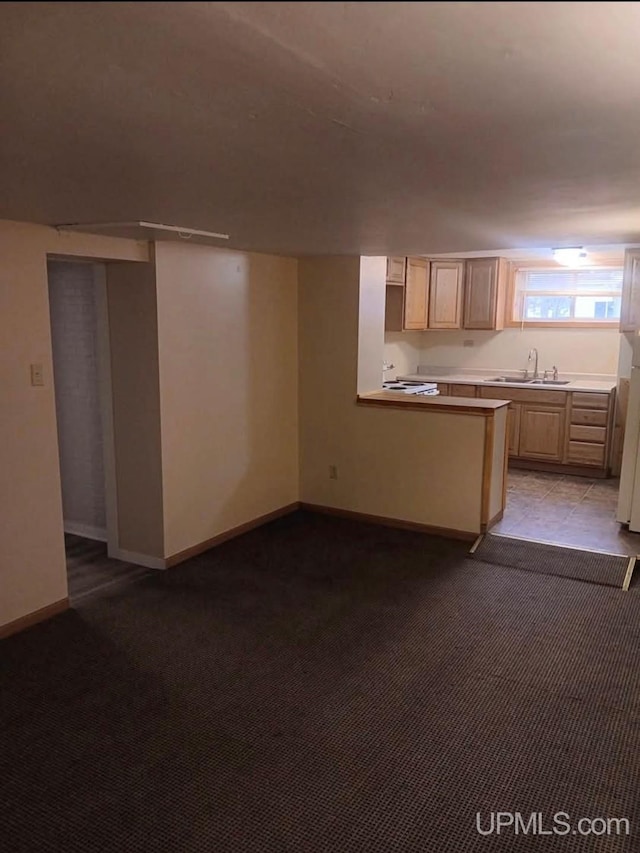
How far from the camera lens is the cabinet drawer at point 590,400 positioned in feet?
19.9

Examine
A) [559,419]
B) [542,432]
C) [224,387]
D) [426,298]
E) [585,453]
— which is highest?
[426,298]

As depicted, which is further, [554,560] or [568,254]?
[568,254]

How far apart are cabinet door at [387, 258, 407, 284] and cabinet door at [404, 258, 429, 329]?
Answer: 12 centimetres

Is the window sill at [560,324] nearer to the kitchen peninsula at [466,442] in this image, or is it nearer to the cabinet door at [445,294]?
the cabinet door at [445,294]

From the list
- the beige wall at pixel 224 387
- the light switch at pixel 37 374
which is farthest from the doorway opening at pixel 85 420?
the light switch at pixel 37 374

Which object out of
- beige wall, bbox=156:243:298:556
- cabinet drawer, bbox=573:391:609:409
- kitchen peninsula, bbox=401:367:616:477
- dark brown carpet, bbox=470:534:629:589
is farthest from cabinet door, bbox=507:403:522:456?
beige wall, bbox=156:243:298:556

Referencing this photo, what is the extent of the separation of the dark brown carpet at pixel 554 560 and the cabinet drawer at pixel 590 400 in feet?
7.32

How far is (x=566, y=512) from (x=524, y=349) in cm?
257

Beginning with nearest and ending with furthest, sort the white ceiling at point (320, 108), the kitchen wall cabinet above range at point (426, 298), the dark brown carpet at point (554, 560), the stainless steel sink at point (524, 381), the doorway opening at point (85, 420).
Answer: the white ceiling at point (320, 108)
the dark brown carpet at point (554, 560)
the doorway opening at point (85, 420)
the kitchen wall cabinet above range at point (426, 298)
the stainless steel sink at point (524, 381)

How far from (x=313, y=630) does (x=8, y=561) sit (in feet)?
5.23

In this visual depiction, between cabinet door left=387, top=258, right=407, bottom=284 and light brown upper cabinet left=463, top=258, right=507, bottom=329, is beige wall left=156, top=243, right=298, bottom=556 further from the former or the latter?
light brown upper cabinet left=463, top=258, right=507, bottom=329

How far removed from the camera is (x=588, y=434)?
6.22m

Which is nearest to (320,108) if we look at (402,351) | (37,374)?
(37,374)

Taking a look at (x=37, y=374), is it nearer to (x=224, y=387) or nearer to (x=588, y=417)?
(x=224, y=387)
